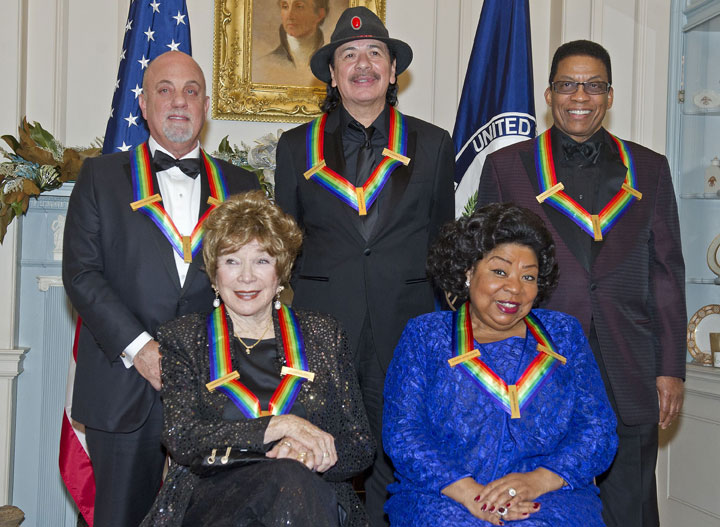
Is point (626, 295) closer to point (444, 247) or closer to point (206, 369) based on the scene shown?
point (444, 247)

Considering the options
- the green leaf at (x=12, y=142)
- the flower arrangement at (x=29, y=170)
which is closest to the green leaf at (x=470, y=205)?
the flower arrangement at (x=29, y=170)

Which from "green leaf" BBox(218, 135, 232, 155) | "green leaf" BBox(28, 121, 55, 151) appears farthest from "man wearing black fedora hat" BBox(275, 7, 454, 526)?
"green leaf" BBox(28, 121, 55, 151)

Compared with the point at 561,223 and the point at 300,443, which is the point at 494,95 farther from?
the point at 300,443

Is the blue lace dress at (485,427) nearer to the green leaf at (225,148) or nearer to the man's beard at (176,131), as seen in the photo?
the man's beard at (176,131)

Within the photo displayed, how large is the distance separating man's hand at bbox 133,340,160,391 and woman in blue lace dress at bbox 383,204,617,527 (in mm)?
751

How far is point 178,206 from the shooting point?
Answer: 291cm

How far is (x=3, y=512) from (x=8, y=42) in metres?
2.44

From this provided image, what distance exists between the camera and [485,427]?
2.44 m

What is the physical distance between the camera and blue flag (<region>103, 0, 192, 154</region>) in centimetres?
391

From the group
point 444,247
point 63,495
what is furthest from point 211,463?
point 63,495

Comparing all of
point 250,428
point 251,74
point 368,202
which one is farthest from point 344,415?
point 251,74

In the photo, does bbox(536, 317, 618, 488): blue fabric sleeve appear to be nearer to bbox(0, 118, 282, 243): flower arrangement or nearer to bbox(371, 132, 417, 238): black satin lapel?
bbox(371, 132, 417, 238): black satin lapel

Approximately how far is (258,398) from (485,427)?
0.70m

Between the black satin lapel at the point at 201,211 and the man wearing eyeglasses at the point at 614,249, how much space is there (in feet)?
3.33
